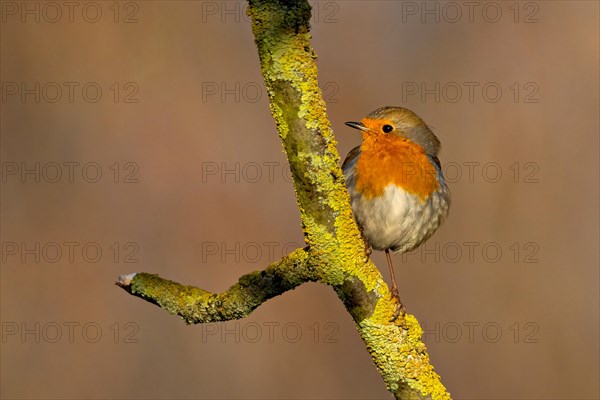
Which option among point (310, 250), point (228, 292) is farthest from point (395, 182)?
point (310, 250)

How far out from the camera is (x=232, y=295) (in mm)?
1897

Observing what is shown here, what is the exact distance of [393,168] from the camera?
3295 millimetres

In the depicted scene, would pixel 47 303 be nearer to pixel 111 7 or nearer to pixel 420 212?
pixel 111 7

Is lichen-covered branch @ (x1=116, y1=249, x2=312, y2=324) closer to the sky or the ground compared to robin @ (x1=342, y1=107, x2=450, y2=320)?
closer to the ground

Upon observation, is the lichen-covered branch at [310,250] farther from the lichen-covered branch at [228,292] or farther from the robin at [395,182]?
the robin at [395,182]

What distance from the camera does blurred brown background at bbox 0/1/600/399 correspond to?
16.5 feet

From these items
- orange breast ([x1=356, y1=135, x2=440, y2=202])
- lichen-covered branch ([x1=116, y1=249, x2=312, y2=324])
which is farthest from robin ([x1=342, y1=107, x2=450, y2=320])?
lichen-covered branch ([x1=116, y1=249, x2=312, y2=324])

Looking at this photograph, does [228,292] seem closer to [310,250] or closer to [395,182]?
[310,250]

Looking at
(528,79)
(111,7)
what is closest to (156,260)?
(111,7)

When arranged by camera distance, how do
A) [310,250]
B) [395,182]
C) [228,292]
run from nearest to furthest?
[310,250], [228,292], [395,182]

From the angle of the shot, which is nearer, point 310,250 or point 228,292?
point 310,250

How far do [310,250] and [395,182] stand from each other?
1596mm

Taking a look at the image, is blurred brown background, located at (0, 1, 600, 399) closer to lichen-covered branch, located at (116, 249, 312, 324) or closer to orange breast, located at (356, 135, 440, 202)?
orange breast, located at (356, 135, 440, 202)

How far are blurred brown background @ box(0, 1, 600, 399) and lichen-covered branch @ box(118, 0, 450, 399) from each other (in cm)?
315
